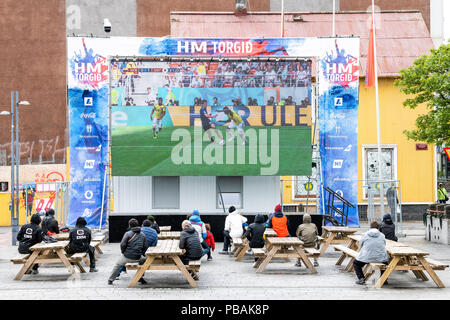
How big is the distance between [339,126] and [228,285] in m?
15.1

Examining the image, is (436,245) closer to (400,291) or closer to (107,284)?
(400,291)

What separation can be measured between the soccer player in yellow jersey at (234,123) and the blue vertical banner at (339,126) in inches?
180

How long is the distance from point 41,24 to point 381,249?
1395 inches

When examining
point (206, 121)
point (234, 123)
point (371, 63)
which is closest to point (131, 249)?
point (206, 121)

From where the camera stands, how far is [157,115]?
81.3ft

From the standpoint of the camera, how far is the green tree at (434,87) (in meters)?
22.2

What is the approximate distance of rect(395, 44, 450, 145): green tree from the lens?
22156 millimetres

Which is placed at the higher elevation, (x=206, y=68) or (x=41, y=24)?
(x=41, y=24)

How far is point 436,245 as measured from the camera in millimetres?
22984

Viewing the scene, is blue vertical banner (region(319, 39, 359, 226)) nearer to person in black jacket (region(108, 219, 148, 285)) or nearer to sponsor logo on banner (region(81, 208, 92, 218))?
sponsor logo on banner (region(81, 208, 92, 218))

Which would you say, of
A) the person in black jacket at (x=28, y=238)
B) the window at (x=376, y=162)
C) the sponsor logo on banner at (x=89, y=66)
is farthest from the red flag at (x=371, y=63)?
the person in black jacket at (x=28, y=238)

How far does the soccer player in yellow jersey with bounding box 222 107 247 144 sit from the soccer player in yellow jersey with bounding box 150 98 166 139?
229 cm

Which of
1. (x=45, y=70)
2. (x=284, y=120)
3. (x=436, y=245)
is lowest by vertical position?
(x=436, y=245)
